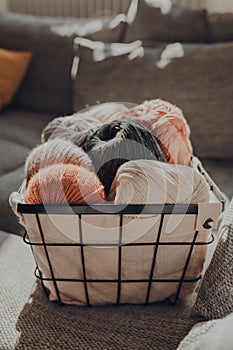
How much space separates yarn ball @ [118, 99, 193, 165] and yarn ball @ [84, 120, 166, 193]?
0.10ft

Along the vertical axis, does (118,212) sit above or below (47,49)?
above

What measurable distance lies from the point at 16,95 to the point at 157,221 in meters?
1.26

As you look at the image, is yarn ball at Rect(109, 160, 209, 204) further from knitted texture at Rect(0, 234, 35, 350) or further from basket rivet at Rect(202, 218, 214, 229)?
knitted texture at Rect(0, 234, 35, 350)

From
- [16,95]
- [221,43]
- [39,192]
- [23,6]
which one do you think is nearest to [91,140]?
[39,192]

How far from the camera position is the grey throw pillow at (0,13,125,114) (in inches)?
68.8

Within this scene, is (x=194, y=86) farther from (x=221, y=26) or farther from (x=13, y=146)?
(x=13, y=146)

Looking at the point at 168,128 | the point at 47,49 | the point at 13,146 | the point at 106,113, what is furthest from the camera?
the point at 47,49

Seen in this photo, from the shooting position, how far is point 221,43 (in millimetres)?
1479

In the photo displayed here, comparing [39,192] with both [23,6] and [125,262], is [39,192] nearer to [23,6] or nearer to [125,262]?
[125,262]

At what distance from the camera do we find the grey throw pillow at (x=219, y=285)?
72cm

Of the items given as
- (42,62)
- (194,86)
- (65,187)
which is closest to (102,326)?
(65,187)

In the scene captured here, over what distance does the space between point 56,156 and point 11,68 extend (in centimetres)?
110

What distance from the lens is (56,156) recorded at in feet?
2.57

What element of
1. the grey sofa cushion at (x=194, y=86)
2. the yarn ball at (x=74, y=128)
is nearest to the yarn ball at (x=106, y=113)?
the yarn ball at (x=74, y=128)
